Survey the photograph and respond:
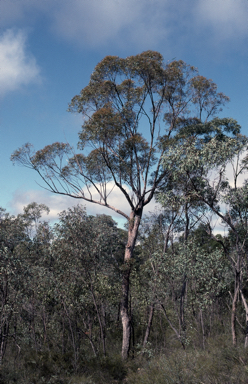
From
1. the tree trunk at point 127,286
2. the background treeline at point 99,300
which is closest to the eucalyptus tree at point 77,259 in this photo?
the background treeline at point 99,300

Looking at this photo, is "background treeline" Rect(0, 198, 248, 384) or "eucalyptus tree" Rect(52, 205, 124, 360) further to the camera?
"eucalyptus tree" Rect(52, 205, 124, 360)

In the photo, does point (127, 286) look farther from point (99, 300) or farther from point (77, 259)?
point (77, 259)

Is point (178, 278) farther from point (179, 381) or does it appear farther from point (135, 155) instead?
point (135, 155)

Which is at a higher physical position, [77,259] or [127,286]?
[77,259]

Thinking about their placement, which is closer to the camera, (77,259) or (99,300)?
(77,259)

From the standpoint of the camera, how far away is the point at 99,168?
73.4 ft

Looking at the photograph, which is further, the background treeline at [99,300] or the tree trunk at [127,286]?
the tree trunk at [127,286]

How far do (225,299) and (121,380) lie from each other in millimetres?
17074

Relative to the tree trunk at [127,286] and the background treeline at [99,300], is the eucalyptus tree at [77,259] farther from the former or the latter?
the tree trunk at [127,286]

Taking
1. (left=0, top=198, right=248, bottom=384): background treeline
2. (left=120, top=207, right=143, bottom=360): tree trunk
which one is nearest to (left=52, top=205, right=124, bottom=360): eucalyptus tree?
(left=0, top=198, right=248, bottom=384): background treeline

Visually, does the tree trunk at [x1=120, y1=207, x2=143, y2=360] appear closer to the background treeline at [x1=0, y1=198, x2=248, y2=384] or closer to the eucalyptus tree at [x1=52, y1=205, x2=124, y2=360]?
the background treeline at [x1=0, y1=198, x2=248, y2=384]

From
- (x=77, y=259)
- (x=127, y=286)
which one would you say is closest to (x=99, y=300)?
(x=127, y=286)

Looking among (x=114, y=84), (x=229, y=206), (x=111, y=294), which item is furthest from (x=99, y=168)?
(x=229, y=206)

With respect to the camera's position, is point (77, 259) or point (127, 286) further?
point (127, 286)
